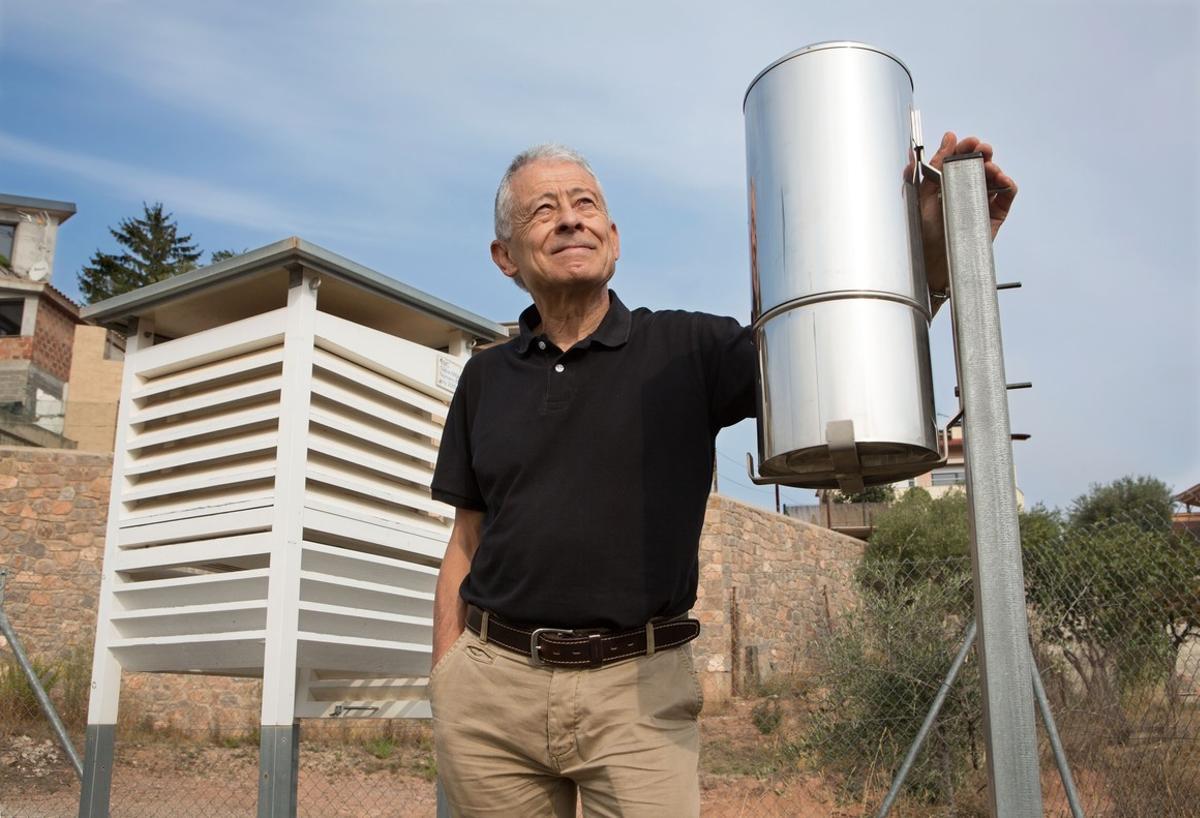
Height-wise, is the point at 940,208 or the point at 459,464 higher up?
the point at 940,208

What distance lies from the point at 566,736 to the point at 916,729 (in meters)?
6.36

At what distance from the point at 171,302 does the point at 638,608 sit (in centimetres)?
328

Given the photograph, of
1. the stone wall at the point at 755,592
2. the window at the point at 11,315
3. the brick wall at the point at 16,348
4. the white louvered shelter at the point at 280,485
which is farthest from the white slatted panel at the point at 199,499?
the window at the point at 11,315

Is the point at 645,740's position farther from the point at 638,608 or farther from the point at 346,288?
the point at 346,288

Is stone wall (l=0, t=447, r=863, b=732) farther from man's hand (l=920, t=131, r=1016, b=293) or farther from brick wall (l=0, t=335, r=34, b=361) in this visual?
brick wall (l=0, t=335, r=34, b=361)

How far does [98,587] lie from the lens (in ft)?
44.1

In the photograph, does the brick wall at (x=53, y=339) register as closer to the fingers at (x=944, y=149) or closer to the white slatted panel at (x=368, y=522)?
the white slatted panel at (x=368, y=522)

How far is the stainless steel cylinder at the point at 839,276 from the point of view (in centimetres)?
159

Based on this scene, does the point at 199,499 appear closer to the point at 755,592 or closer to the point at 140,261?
the point at 755,592

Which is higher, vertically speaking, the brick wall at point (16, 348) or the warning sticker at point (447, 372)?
the brick wall at point (16, 348)

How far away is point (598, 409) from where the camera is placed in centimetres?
213

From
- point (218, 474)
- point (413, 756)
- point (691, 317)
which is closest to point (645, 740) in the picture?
point (691, 317)

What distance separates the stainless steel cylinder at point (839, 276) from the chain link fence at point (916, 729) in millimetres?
4996

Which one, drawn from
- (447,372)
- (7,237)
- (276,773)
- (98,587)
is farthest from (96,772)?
(7,237)
